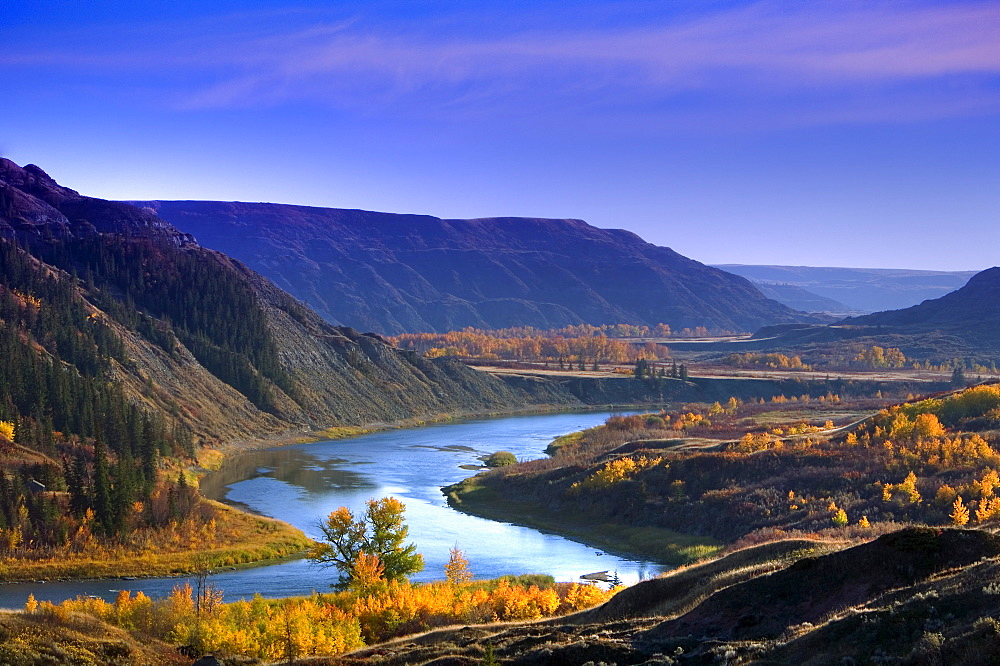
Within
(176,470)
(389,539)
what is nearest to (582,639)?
(389,539)

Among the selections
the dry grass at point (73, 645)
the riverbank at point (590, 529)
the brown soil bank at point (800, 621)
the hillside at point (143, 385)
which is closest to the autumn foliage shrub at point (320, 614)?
the dry grass at point (73, 645)

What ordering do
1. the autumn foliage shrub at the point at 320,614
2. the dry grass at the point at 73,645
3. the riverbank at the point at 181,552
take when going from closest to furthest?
the dry grass at the point at 73,645 < the autumn foliage shrub at the point at 320,614 < the riverbank at the point at 181,552

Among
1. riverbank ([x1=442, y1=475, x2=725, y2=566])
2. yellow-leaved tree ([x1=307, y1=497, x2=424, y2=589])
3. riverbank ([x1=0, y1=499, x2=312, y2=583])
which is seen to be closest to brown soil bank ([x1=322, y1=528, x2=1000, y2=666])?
yellow-leaved tree ([x1=307, y1=497, x2=424, y2=589])

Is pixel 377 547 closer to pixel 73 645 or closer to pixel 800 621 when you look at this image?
pixel 73 645

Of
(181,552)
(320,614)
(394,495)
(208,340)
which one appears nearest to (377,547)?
(320,614)

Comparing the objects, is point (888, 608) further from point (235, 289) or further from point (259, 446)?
point (235, 289)

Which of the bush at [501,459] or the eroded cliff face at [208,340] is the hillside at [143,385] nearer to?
the eroded cliff face at [208,340]

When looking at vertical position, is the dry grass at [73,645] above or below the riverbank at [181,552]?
above
